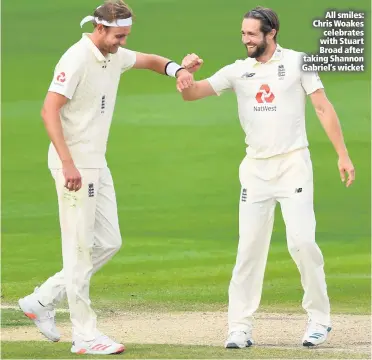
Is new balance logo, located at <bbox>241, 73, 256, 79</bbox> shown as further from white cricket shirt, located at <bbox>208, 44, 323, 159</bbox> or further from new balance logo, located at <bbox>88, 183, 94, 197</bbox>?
new balance logo, located at <bbox>88, 183, 94, 197</bbox>

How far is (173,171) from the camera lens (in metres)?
14.4

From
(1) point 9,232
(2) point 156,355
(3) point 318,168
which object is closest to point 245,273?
(2) point 156,355

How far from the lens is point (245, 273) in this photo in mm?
8148

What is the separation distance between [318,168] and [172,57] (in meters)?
3.65

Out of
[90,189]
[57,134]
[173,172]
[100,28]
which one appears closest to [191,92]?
[100,28]

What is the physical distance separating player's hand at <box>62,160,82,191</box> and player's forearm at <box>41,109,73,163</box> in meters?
0.03

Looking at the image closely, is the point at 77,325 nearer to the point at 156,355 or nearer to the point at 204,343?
the point at 156,355

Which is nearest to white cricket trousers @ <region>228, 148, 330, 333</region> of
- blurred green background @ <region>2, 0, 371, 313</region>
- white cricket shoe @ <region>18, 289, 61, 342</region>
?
white cricket shoe @ <region>18, 289, 61, 342</region>

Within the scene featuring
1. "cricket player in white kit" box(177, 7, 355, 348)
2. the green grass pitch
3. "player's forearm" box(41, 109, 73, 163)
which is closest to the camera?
"player's forearm" box(41, 109, 73, 163)

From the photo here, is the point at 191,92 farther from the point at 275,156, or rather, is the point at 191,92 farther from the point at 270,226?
the point at 270,226

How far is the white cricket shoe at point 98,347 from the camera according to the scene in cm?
761

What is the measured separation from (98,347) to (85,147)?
1.10m

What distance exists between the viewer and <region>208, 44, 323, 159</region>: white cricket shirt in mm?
7918

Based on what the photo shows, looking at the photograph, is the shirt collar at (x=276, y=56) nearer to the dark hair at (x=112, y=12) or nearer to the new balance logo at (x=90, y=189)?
the dark hair at (x=112, y=12)
